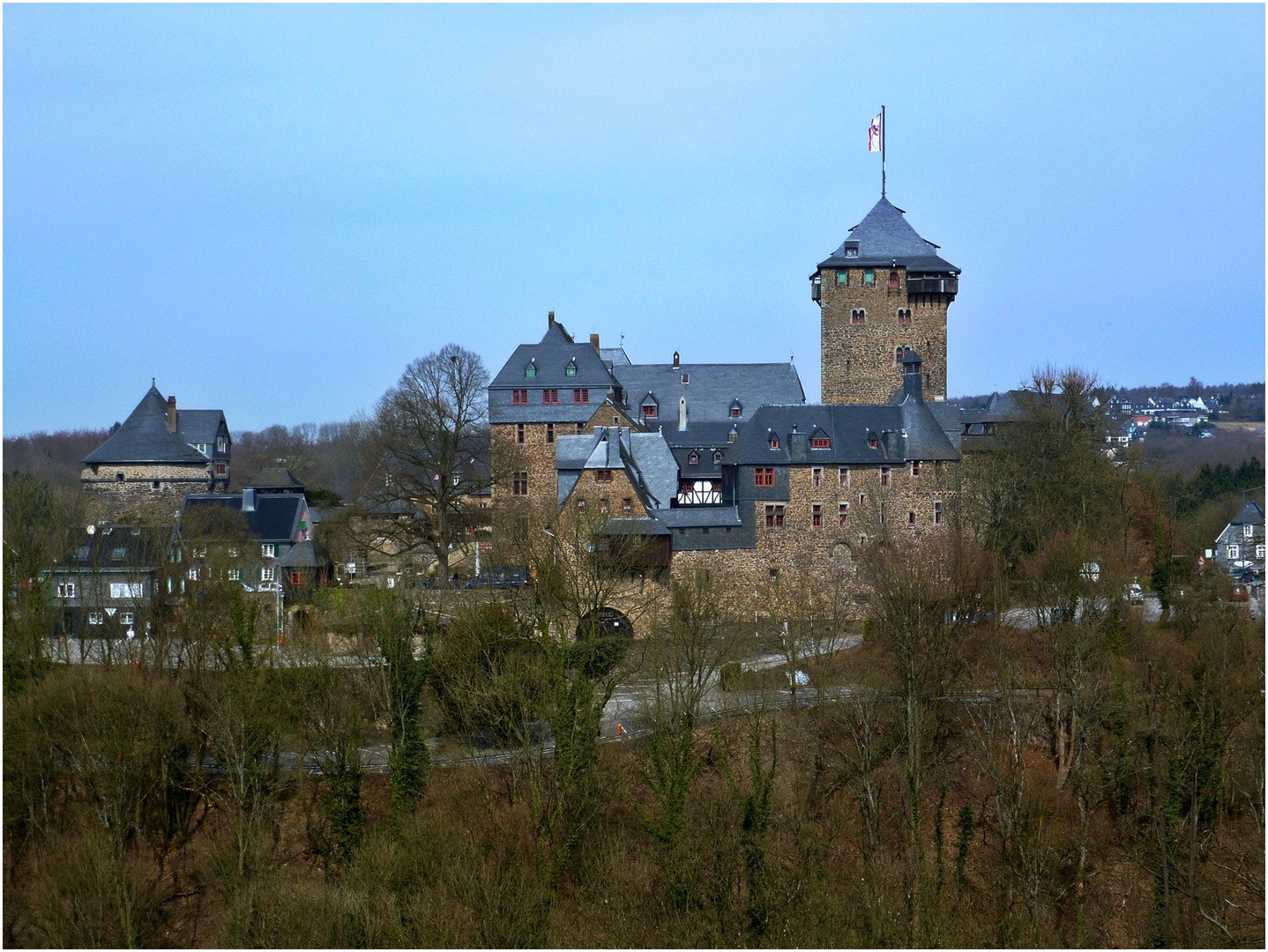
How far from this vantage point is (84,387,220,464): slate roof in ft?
206

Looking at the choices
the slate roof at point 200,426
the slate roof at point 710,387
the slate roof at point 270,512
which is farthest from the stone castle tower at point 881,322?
the slate roof at point 200,426

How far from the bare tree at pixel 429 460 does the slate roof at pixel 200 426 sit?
1187 centimetres

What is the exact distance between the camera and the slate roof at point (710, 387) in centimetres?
5912

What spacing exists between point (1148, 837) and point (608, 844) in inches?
426

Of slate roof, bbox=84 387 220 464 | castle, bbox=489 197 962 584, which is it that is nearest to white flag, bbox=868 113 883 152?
castle, bbox=489 197 962 584

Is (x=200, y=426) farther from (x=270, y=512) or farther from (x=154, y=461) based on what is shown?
(x=270, y=512)

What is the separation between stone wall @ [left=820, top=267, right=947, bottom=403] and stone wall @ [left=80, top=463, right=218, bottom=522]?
90.0 ft

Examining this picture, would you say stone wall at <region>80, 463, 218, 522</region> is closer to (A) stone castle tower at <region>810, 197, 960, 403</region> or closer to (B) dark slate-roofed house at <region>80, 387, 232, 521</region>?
(B) dark slate-roofed house at <region>80, 387, 232, 521</region>

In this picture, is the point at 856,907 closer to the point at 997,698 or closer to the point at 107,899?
the point at 997,698

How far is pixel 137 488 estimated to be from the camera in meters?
62.7

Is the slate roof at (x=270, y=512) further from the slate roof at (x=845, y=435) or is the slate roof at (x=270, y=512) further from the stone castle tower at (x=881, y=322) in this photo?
the stone castle tower at (x=881, y=322)

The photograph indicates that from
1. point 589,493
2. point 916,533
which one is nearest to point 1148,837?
point 916,533

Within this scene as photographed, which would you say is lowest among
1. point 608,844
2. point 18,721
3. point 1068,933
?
point 1068,933

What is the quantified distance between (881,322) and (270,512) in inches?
961
